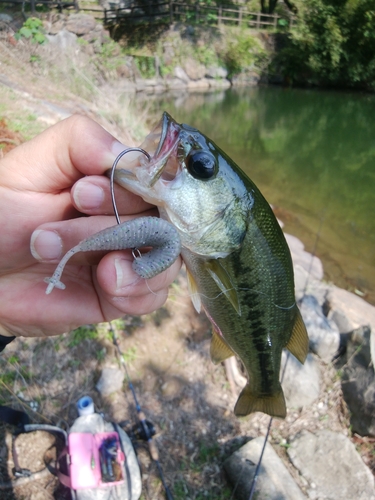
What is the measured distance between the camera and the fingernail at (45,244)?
62.2 inches

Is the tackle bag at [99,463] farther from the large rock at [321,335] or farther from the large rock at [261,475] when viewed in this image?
the large rock at [321,335]

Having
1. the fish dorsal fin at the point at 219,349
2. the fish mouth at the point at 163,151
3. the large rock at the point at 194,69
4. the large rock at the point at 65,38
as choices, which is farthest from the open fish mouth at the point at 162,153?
the large rock at the point at 194,69

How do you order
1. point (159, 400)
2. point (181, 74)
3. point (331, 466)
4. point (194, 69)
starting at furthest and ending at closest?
point (194, 69), point (181, 74), point (159, 400), point (331, 466)

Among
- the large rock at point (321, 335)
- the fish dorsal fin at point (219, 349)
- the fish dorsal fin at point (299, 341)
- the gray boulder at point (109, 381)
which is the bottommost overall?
the large rock at point (321, 335)

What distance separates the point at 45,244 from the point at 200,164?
78 centimetres

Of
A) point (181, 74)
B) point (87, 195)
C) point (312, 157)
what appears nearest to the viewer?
point (87, 195)

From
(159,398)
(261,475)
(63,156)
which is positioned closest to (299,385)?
(261,475)

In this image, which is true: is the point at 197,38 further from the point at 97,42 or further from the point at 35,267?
the point at 35,267

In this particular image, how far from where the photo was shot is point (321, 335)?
4.59m

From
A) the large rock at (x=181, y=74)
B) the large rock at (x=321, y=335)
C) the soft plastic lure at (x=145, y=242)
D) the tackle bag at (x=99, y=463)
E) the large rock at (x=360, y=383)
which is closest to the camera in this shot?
the soft plastic lure at (x=145, y=242)

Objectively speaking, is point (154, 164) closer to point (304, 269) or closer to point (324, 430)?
point (324, 430)

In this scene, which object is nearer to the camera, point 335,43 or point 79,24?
point 79,24

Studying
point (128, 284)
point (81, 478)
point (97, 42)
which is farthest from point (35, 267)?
point (97, 42)

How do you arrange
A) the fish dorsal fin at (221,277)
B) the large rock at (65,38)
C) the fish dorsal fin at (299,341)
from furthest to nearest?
the large rock at (65,38) → the fish dorsal fin at (299,341) → the fish dorsal fin at (221,277)
